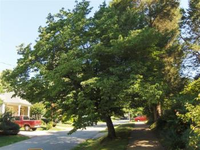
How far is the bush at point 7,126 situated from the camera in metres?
21.8

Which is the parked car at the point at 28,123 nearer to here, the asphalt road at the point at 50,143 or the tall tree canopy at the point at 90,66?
the asphalt road at the point at 50,143

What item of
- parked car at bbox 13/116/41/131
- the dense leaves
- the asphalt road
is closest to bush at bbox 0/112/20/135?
the asphalt road

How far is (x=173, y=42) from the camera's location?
17.8m

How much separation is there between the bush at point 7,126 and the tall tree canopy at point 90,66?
10.5m

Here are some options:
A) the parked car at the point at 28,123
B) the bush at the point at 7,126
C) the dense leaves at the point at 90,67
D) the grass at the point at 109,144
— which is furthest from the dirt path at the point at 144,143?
the parked car at the point at 28,123

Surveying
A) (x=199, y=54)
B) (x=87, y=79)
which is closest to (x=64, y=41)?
(x=87, y=79)

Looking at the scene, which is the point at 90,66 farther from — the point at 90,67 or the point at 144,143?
→ the point at 144,143

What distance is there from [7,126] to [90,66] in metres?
14.2

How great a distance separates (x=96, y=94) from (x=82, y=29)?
3.89 meters

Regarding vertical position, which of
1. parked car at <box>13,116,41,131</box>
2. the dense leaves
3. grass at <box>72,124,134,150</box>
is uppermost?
the dense leaves

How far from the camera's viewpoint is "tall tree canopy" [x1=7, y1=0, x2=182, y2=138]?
35.6 feet

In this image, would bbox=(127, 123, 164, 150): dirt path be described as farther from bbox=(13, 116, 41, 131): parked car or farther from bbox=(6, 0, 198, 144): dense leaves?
bbox=(13, 116, 41, 131): parked car

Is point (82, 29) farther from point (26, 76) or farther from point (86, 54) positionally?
point (26, 76)

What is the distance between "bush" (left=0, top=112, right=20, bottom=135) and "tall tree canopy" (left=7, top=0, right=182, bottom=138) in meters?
10.5
